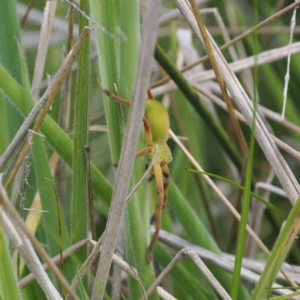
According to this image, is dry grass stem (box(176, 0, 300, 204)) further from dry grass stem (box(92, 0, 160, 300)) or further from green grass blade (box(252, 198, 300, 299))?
dry grass stem (box(92, 0, 160, 300))

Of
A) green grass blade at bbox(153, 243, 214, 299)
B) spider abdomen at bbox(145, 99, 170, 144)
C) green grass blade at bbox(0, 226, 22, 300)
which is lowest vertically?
green grass blade at bbox(153, 243, 214, 299)

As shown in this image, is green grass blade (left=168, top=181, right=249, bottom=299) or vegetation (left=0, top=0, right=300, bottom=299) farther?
green grass blade (left=168, top=181, right=249, bottom=299)

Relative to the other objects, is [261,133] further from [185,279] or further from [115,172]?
[185,279]

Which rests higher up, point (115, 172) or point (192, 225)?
point (115, 172)

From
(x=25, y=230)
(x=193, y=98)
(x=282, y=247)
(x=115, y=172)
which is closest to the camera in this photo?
(x=25, y=230)

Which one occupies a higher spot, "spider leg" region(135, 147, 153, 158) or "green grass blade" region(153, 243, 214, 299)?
"spider leg" region(135, 147, 153, 158)

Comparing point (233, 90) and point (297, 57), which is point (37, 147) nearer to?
point (233, 90)

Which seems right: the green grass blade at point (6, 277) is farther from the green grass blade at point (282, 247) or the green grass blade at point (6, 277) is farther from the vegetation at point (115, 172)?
the green grass blade at point (282, 247)

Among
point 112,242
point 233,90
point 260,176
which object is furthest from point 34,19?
point 112,242

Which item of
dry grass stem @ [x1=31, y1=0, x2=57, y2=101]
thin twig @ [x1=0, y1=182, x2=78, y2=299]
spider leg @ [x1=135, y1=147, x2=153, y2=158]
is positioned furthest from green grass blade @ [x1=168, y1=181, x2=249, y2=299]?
thin twig @ [x1=0, y1=182, x2=78, y2=299]

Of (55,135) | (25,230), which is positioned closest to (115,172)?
(55,135)

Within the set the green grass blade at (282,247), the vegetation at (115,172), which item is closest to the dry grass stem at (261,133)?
the vegetation at (115,172)
